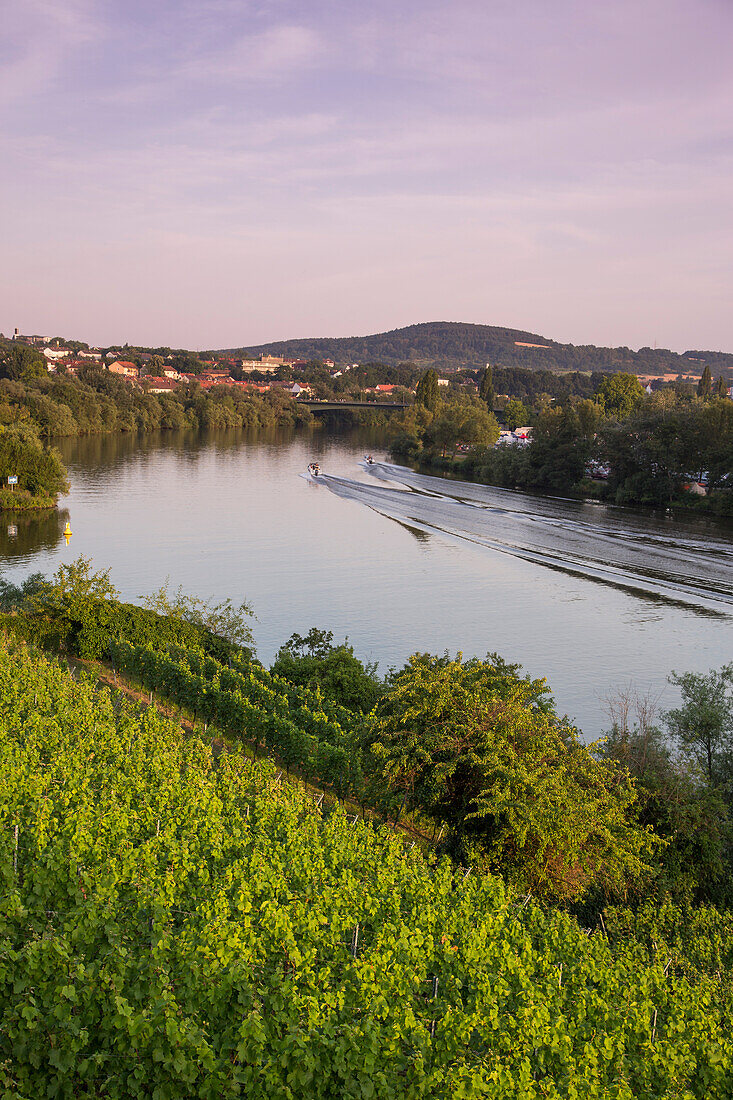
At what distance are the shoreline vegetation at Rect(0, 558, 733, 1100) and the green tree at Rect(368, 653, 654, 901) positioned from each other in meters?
0.05

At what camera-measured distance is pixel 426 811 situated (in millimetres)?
→ 14453

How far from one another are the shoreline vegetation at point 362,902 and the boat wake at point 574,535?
2309cm

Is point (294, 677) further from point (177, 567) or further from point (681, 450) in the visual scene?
point (681, 450)

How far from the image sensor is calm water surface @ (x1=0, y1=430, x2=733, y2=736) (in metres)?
31.6

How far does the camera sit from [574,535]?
175 feet

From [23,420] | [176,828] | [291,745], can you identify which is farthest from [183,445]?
[176,828]

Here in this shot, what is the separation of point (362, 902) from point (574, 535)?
46358mm

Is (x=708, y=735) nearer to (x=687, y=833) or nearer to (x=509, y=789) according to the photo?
(x=687, y=833)

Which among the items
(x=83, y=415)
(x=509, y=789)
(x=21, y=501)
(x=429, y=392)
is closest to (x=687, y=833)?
(x=509, y=789)

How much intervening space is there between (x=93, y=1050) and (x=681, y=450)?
62316mm

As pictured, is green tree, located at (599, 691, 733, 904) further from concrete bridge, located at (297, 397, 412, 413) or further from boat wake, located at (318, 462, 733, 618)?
Answer: concrete bridge, located at (297, 397, 412, 413)

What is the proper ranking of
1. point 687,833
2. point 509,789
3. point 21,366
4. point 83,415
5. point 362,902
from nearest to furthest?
point 362,902 < point 509,789 < point 687,833 < point 83,415 < point 21,366

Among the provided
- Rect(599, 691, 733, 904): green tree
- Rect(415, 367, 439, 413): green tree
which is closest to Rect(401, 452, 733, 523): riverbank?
Rect(415, 367, 439, 413): green tree

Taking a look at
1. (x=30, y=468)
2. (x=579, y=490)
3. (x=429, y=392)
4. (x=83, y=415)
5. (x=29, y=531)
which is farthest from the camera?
(x=429, y=392)
